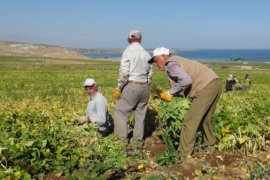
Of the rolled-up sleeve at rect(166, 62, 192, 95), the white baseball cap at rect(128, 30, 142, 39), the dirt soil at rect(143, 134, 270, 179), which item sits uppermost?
the white baseball cap at rect(128, 30, 142, 39)

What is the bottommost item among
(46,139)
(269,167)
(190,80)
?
(269,167)

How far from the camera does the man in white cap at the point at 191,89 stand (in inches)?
271

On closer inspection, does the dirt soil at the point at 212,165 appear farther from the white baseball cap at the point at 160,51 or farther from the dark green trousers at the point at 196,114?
the white baseball cap at the point at 160,51

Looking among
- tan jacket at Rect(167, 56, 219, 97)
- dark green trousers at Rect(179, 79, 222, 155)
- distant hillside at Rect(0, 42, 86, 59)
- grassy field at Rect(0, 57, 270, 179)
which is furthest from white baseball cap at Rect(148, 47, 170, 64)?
distant hillside at Rect(0, 42, 86, 59)

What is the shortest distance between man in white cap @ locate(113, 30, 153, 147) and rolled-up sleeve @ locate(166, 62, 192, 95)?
1.00 m

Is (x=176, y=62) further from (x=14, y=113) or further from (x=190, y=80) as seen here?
(x=14, y=113)

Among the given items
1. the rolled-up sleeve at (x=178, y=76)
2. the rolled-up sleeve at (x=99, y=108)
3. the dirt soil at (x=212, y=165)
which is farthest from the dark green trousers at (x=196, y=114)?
the rolled-up sleeve at (x=99, y=108)

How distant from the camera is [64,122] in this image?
8.09 metres

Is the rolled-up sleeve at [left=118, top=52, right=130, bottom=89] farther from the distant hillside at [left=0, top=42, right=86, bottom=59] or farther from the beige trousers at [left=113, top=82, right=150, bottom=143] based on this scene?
the distant hillside at [left=0, top=42, right=86, bottom=59]

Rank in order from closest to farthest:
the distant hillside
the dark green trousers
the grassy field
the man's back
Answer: the grassy field, the dark green trousers, the man's back, the distant hillside

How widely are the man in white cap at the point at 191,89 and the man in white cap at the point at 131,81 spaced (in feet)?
2.17

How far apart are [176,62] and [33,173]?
2717 millimetres

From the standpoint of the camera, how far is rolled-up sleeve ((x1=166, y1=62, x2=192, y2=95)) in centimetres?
677

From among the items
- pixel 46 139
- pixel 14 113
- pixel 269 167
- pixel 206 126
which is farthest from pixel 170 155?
pixel 14 113
